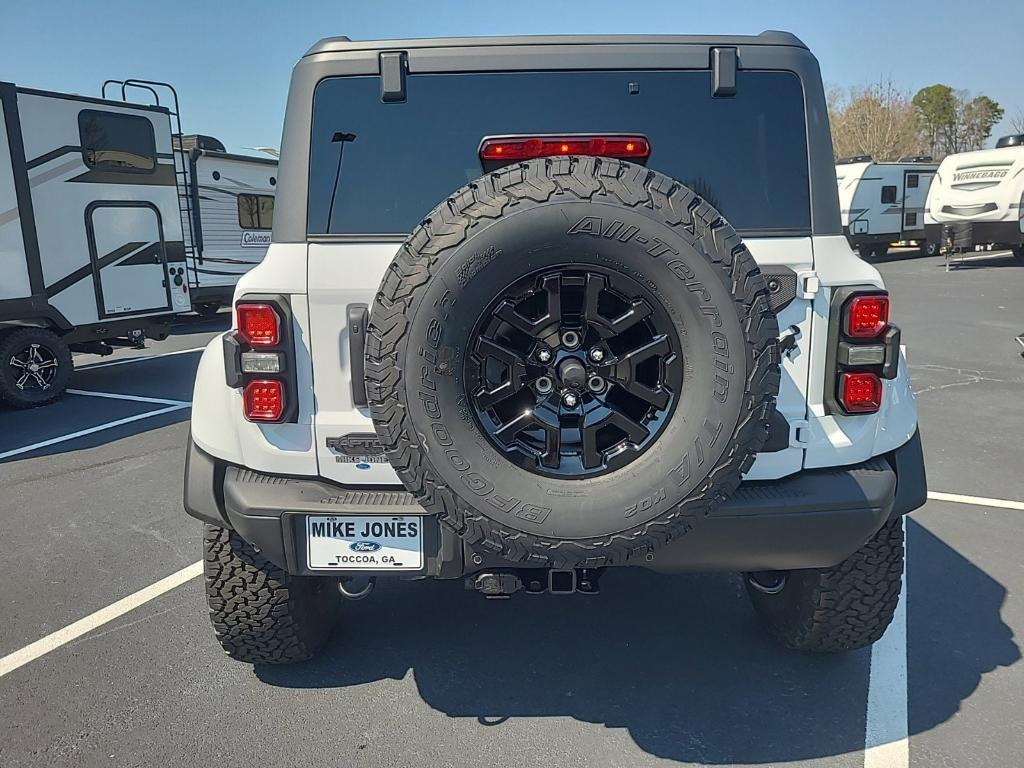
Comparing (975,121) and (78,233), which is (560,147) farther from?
(975,121)

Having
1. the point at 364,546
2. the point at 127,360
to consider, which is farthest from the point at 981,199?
the point at 364,546

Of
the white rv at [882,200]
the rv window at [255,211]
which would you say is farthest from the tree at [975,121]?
the rv window at [255,211]

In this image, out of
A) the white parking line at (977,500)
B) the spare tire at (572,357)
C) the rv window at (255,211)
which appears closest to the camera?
the spare tire at (572,357)

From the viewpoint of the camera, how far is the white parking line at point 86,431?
20.0 ft

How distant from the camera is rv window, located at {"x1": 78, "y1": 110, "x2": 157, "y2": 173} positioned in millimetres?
8227

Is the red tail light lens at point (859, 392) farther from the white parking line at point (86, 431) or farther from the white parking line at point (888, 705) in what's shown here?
the white parking line at point (86, 431)

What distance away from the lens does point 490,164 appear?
218 cm

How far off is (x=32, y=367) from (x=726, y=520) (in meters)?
7.98

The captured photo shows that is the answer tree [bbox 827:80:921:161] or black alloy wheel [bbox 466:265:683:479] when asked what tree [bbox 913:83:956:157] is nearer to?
tree [bbox 827:80:921:161]

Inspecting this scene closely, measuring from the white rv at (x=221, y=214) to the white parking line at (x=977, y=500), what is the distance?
35.2 ft

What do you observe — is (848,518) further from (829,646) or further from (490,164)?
A: (490,164)

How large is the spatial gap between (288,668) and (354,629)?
343 mm

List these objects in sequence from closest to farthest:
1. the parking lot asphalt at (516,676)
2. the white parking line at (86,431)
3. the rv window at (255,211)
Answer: the parking lot asphalt at (516,676) → the white parking line at (86,431) → the rv window at (255,211)

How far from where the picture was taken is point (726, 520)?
2.18 metres
